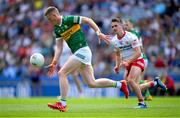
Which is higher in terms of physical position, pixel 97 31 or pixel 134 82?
pixel 97 31

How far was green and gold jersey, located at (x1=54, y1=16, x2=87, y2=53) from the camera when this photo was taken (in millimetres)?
18312


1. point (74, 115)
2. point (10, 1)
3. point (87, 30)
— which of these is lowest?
point (74, 115)

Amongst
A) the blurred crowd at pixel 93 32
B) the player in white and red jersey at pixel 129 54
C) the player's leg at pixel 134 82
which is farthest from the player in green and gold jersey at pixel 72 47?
the blurred crowd at pixel 93 32

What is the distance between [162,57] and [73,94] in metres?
4.62

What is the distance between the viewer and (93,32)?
35.6 metres

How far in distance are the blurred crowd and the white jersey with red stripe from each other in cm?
1247

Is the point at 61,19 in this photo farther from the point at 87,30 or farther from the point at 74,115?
the point at 87,30

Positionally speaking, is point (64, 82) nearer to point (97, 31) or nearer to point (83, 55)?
point (83, 55)

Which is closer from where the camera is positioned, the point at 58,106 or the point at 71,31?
the point at 58,106

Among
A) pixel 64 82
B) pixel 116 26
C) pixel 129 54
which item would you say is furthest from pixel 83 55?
pixel 129 54

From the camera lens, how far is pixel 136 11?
118ft

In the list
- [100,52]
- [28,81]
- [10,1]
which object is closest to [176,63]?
[100,52]

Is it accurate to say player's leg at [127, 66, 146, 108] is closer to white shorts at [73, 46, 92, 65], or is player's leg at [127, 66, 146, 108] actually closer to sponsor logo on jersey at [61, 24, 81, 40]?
white shorts at [73, 46, 92, 65]

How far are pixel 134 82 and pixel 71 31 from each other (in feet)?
8.21
